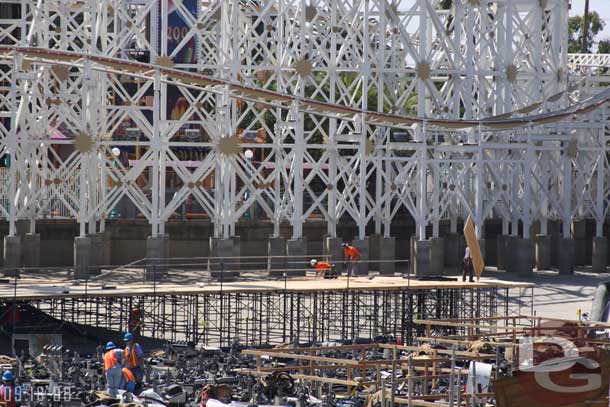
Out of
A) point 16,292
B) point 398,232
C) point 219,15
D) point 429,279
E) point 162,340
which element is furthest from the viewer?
point 398,232

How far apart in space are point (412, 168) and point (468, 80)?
3688mm

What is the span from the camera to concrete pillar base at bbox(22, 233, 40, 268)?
57.5 meters

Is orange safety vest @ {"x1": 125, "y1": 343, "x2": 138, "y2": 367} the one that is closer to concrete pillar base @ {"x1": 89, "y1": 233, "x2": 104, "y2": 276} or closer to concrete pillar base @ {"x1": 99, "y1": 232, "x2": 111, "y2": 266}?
concrete pillar base @ {"x1": 89, "y1": 233, "x2": 104, "y2": 276}

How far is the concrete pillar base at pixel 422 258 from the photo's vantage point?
58.6 metres

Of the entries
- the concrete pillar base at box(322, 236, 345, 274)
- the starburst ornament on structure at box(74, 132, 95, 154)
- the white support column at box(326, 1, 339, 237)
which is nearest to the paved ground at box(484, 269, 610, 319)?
the concrete pillar base at box(322, 236, 345, 274)

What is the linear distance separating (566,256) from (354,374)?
27645 millimetres

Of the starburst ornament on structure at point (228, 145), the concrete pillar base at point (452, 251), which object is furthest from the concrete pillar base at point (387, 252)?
the starburst ornament on structure at point (228, 145)

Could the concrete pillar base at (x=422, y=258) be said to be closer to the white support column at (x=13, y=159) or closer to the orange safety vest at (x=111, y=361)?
the white support column at (x=13, y=159)

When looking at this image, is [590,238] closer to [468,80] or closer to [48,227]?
[468,80]

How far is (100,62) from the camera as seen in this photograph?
52.2m

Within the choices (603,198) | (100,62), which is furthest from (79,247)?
(603,198)

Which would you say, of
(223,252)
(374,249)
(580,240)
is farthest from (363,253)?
(580,240)

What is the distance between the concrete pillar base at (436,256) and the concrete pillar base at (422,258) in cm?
56

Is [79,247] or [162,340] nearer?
[162,340]
